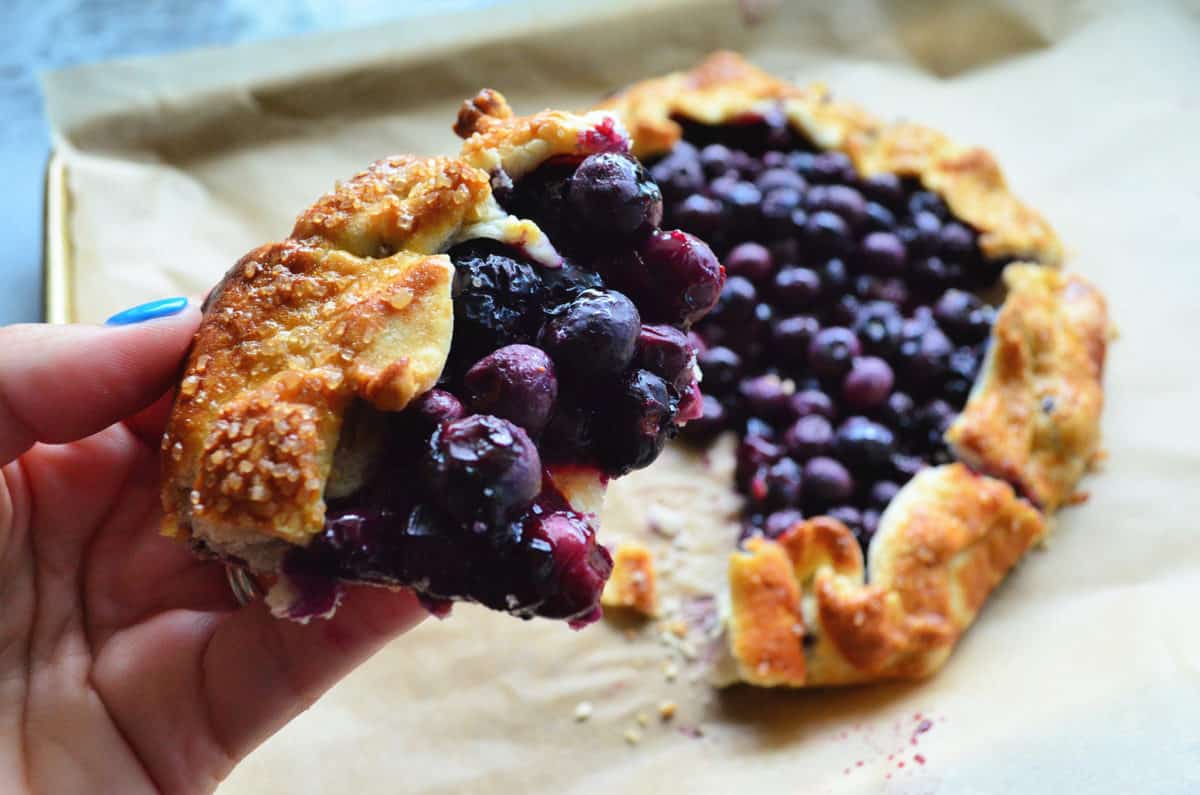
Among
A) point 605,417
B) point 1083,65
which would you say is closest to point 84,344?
point 605,417

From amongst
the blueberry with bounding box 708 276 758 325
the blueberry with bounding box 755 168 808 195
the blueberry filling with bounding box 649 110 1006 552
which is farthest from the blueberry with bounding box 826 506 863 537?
the blueberry with bounding box 755 168 808 195

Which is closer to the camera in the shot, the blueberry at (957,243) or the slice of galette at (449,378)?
the slice of galette at (449,378)

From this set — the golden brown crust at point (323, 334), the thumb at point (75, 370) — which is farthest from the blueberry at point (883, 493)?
the thumb at point (75, 370)

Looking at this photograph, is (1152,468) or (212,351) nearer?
(212,351)

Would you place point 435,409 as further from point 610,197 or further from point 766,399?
Answer: point 766,399

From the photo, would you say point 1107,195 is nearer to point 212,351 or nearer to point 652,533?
point 652,533

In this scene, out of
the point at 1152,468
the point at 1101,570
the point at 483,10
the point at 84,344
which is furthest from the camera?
the point at 483,10

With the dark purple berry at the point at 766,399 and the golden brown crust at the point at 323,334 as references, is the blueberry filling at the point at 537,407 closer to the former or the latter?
the golden brown crust at the point at 323,334

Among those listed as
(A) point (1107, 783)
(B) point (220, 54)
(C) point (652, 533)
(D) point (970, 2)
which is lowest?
(C) point (652, 533)
